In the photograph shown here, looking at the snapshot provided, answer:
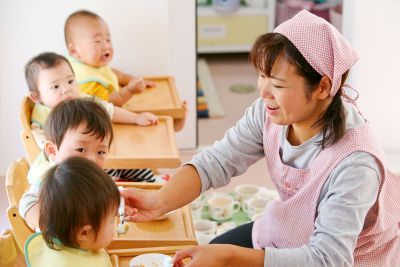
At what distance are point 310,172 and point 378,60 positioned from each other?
162 cm

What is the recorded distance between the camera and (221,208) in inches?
106

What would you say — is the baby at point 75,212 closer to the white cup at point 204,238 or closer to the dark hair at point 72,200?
the dark hair at point 72,200

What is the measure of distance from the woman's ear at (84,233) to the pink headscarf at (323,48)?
60cm

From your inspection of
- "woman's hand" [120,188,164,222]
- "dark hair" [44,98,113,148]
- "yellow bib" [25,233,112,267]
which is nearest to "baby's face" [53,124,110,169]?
"dark hair" [44,98,113,148]

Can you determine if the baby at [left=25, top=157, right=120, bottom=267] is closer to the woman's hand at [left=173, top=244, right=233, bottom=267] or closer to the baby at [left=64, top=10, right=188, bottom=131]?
the woman's hand at [left=173, top=244, right=233, bottom=267]

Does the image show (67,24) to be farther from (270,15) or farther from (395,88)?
(270,15)

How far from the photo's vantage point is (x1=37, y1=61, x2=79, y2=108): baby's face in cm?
212

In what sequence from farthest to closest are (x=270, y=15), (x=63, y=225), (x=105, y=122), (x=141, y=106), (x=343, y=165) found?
(x=270, y=15)
(x=141, y=106)
(x=105, y=122)
(x=343, y=165)
(x=63, y=225)

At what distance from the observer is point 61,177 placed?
1229mm

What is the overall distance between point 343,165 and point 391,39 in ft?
5.54

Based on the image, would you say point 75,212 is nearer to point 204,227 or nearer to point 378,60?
point 204,227

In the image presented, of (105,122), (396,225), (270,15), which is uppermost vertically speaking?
(105,122)

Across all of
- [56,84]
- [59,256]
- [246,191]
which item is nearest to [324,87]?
[59,256]

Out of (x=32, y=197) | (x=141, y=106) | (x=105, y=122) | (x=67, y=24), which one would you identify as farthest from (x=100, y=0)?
(x=32, y=197)
